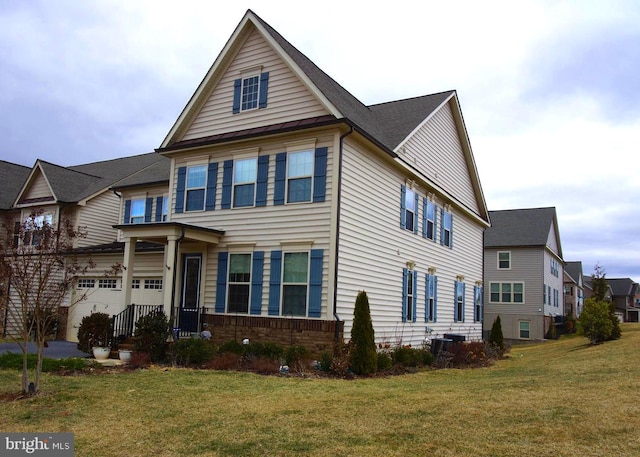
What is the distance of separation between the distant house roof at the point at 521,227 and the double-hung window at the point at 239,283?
29.8 m

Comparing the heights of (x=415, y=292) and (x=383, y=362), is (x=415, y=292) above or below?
above

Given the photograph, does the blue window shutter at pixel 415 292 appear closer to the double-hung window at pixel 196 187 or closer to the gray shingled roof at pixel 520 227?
the double-hung window at pixel 196 187

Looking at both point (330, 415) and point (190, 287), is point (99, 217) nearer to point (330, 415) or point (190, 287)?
Result: point (190, 287)

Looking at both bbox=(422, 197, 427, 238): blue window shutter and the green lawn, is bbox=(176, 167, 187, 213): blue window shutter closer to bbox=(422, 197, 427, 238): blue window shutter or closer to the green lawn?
the green lawn

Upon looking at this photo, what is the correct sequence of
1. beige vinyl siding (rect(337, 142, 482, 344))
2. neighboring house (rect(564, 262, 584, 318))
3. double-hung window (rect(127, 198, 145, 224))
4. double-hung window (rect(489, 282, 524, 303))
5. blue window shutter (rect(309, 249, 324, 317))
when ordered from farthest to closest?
neighboring house (rect(564, 262, 584, 318)) → double-hung window (rect(489, 282, 524, 303)) → double-hung window (rect(127, 198, 145, 224)) → beige vinyl siding (rect(337, 142, 482, 344)) → blue window shutter (rect(309, 249, 324, 317))

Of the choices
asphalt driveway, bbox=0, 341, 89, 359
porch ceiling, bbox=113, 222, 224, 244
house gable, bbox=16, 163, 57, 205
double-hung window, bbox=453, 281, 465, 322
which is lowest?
asphalt driveway, bbox=0, 341, 89, 359

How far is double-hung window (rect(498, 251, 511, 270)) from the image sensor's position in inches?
1655

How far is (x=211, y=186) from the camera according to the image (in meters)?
17.7

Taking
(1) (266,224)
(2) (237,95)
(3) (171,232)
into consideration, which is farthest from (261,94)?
(3) (171,232)

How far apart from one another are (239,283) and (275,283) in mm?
1398

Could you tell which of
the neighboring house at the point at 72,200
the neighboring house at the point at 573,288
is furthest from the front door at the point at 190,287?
the neighboring house at the point at 573,288

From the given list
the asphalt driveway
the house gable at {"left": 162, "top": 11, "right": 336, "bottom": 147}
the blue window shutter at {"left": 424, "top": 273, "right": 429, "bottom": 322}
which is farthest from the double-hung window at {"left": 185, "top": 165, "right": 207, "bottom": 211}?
the blue window shutter at {"left": 424, "top": 273, "right": 429, "bottom": 322}

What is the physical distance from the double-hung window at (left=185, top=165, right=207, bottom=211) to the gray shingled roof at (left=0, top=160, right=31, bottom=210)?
15.6 metres

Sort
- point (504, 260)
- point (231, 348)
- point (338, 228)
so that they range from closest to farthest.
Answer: point (338, 228)
point (231, 348)
point (504, 260)
